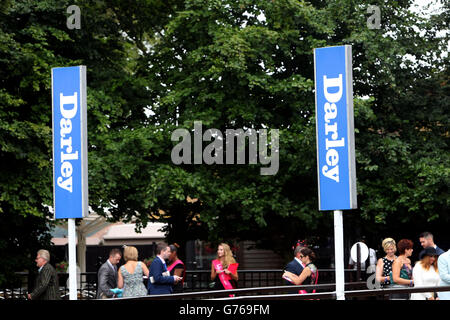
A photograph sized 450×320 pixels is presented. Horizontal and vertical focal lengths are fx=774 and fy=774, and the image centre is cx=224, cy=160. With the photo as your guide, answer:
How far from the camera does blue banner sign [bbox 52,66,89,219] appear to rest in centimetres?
1052

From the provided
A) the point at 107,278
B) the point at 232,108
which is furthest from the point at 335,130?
the point at 232,108

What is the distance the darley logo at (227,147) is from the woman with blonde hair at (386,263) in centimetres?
853

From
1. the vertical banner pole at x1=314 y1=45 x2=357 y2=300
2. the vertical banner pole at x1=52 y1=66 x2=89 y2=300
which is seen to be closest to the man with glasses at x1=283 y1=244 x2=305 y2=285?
the vertical banner pole at x1=314 y1=45 x2=357 y2=300

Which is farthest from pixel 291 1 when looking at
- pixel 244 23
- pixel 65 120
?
pixel 65 120

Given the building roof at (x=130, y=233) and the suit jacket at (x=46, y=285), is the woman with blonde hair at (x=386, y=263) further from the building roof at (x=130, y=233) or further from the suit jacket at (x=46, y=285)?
the building roof at (x=130, y=233)

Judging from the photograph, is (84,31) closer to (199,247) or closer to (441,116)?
(441,116)

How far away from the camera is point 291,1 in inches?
823

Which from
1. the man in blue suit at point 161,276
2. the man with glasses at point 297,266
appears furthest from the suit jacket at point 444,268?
the man in blue suit at point 161,276

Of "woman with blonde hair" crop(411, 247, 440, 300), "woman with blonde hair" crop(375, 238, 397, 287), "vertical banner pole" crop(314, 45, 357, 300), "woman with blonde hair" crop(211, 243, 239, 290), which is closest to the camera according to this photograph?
"vertical banner pole" crop(314, 45, 357, 300)

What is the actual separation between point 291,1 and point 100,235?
87.8 feet

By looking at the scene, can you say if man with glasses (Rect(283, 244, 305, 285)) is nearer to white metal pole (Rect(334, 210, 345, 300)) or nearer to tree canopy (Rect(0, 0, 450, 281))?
white metal pole (Rect(334, 210, 345, 300))

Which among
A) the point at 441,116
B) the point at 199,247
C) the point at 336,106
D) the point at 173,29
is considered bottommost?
the point at 199,247

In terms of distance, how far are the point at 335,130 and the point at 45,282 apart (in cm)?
572

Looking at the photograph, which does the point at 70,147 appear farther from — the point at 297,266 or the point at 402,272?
the point at 402,272
